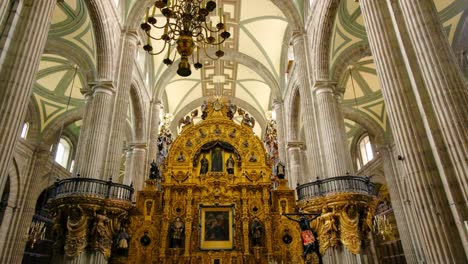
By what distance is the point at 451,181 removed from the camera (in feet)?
16.2

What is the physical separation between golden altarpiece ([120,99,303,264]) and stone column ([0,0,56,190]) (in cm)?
660

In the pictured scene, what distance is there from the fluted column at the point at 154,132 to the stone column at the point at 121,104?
20.1 feet

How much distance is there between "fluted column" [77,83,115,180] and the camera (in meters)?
10.2

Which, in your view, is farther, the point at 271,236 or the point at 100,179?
the point at 271,236

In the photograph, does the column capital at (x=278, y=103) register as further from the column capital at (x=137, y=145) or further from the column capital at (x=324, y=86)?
the column capital at (x=137, y=145)

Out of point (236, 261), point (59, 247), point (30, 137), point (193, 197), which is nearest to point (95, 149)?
point (59, 247)

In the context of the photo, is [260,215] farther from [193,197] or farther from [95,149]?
[95,149]

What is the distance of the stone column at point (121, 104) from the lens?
10977 millimetres

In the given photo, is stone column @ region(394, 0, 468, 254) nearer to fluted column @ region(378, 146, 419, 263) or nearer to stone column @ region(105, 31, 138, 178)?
stone column @ region(105, 31, 138, 178)

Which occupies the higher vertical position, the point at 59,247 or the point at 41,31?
the point at 41,31

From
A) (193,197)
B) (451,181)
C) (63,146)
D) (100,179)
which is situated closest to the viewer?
(451,181)

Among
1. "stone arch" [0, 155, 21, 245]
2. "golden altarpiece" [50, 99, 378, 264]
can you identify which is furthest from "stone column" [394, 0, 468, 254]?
"stone arch" [0, 155, 21, 245]

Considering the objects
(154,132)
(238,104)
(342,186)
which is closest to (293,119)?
(238,104)

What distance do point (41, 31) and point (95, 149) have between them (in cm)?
A: 476
